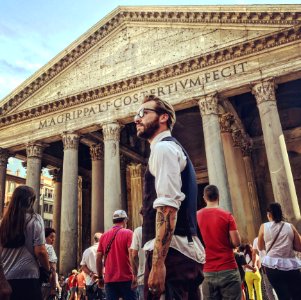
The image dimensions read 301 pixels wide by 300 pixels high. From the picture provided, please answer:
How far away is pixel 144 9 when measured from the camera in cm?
1537

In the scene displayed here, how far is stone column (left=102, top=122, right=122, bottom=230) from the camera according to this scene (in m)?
13.2

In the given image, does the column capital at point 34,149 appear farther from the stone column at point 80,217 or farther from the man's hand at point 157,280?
the man's hand at point 157,280

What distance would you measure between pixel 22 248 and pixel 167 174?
2.05 m

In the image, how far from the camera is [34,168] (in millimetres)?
15570

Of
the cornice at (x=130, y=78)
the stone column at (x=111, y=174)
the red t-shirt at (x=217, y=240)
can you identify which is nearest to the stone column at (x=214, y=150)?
the cornice at (x=130, y=78)

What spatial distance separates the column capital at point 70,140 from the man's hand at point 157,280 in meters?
13.9

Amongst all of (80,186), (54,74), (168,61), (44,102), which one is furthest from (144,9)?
(80,186)

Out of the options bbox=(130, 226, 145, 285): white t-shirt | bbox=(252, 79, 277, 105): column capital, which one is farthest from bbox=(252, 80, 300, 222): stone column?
bbox=(130, 226, 145, 285): white t-shirt

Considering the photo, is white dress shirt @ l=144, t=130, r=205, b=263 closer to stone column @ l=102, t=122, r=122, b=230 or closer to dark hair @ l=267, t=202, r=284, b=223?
dark hair @ l=267, t=202, r=284, b=223

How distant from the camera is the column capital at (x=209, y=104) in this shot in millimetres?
12602

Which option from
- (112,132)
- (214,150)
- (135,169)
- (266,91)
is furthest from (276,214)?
(135,169)

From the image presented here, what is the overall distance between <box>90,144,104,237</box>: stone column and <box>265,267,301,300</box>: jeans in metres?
12.0

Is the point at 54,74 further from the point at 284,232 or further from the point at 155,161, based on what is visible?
the point at 155,161

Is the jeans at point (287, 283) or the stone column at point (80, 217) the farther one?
the stone column at point (80, 217)
